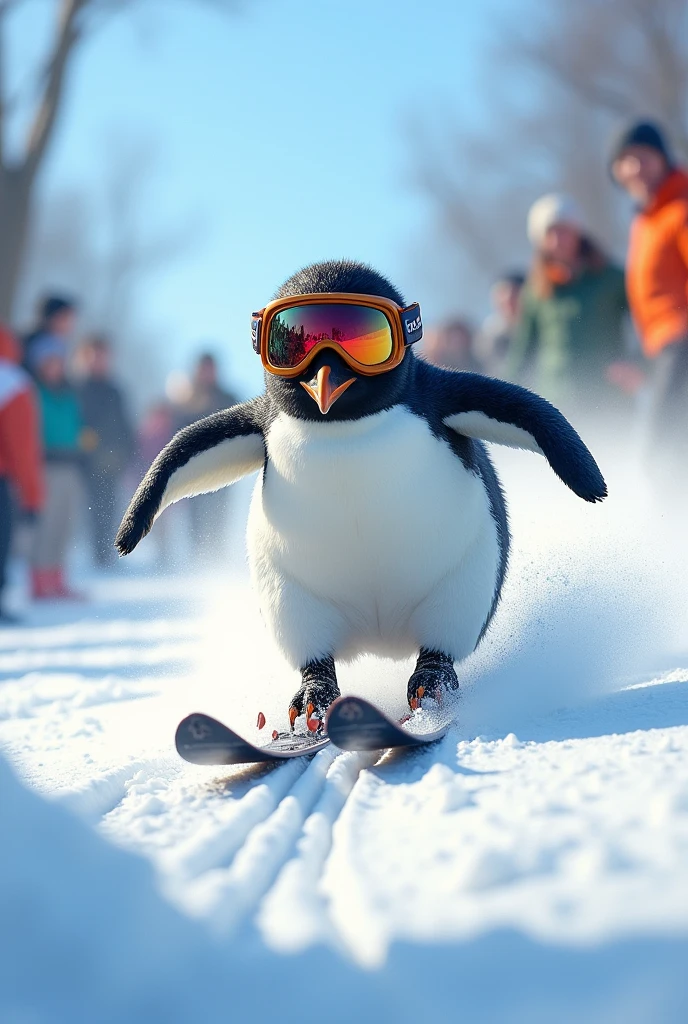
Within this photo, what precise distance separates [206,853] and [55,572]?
257 inches

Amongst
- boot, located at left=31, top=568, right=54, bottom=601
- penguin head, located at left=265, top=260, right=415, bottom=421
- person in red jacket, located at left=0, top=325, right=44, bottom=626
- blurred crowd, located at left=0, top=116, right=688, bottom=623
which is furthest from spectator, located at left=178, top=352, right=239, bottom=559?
penguin head, located at left=265, top=260, right=415, bottom=421

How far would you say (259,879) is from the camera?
1.33m

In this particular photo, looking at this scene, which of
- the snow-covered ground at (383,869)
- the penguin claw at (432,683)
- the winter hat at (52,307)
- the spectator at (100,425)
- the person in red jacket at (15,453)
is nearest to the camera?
the snow-covered ground at (383,869)

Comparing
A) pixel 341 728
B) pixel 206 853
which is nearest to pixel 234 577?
pixel 341 728

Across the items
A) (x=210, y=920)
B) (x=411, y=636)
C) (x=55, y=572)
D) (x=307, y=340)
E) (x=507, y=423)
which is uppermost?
(x=55, y=572)

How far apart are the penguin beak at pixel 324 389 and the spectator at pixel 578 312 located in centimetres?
369

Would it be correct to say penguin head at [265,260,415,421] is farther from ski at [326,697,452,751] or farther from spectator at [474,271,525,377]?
spectator at [474,271,525,377]

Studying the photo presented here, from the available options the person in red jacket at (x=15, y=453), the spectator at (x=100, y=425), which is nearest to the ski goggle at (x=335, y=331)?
the person in red jacket at (x=15, y=453)

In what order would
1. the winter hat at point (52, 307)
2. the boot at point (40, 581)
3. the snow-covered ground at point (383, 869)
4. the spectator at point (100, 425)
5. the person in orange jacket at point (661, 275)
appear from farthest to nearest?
the spectator at point (100, 425) → the winter hat at point (52, 307) → the boot at point (40, 581) → the person in orange jacket at point (661, 275) → the snow-covered ground at point (383, 869)

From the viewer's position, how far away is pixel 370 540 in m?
2.37

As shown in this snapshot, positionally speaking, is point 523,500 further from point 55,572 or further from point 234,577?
point 55,572

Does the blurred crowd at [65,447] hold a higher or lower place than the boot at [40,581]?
higher

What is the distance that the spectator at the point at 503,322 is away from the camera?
827cm

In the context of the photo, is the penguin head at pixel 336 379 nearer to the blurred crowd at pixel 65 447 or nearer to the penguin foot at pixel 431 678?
the penguin foot at pixel 431 678
